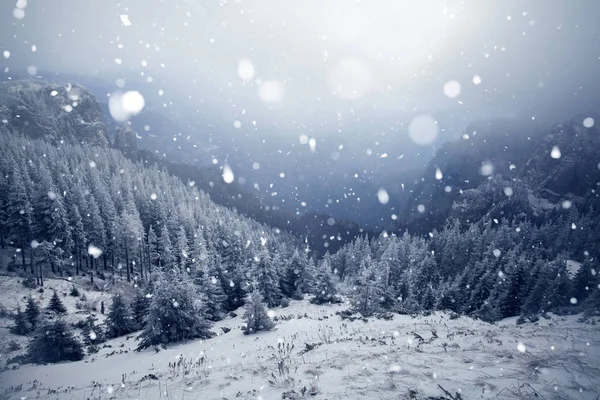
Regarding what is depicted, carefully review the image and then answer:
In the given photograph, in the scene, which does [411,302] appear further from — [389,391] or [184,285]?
[389,391]

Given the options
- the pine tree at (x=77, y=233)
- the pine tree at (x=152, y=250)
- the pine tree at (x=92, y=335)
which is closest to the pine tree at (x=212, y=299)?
the pine tree at (x=92, y=335)

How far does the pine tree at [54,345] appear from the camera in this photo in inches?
658

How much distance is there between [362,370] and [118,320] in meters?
23.5

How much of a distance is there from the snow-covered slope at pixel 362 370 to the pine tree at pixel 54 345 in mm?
1212

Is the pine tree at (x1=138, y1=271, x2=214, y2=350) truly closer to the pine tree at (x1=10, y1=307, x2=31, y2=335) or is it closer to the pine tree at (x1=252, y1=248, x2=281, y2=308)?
the pine tree at (x1=252, y1=248, x2=281, y2=308)

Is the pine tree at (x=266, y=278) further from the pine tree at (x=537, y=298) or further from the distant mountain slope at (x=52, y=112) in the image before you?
the distant mountain slope at (x=52, y=112)

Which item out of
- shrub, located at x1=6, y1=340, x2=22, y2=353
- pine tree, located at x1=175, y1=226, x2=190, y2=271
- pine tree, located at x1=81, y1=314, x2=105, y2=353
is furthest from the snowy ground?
pine tree, located at x1=175, y1=226, x2=190, y2=271

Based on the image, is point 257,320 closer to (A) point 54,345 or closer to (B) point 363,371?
(B) point 363,371

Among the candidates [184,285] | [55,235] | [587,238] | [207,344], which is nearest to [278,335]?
[207,344]

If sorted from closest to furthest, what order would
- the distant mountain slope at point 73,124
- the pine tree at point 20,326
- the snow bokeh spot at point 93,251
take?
the pine tree at point 20,326 → the snow bokeh spot at point 93,251 → the distant mountain slope at point 73,124

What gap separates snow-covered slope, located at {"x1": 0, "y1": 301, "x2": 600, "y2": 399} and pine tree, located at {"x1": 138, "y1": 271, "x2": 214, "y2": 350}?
2.00 meters

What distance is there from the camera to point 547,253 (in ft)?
223

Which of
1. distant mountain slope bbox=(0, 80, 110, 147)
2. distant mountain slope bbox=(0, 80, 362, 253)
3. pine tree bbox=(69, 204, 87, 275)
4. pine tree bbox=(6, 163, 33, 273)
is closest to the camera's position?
pine tree bbox=(6, 163, 33, 273)

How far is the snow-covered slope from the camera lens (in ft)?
21.8
